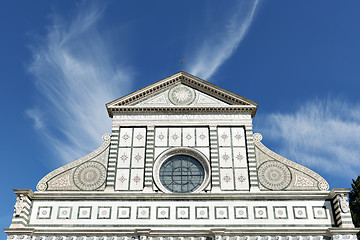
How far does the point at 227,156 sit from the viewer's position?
19047 millimetres

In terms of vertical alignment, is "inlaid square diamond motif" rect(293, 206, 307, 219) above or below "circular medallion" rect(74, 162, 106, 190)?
below

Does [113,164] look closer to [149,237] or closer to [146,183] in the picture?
[146,183]

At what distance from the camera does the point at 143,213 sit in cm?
1742

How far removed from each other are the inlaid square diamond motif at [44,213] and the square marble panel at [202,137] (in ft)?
25.0

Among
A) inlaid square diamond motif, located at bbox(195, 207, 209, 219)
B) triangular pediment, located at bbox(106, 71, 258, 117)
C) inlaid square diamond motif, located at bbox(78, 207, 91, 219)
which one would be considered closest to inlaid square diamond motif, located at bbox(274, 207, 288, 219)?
inlaid square diamond motif, located at bbox(195, 207, 209, 219)

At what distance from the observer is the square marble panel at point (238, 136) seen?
1941cm

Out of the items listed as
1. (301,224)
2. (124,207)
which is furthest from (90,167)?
(301,224)

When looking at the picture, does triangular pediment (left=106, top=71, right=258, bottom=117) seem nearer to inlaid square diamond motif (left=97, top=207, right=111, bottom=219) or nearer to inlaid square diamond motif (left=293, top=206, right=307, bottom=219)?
inlaid square diamond motif (left=97, top=207, right=111, bottom=219)

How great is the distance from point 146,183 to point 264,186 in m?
5.52

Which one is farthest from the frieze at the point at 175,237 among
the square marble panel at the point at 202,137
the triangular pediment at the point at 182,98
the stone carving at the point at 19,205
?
the triangular pediment at the point at 182,98

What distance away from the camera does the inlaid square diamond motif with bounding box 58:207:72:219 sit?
17422 millimetres

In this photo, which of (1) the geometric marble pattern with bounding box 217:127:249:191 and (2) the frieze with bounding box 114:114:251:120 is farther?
(2) the frieze with bounding box 114:114:251:120

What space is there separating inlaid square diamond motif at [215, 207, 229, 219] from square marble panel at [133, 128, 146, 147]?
4912 mm

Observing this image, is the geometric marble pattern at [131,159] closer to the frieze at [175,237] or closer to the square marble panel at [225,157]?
the frieze at [175,237]
